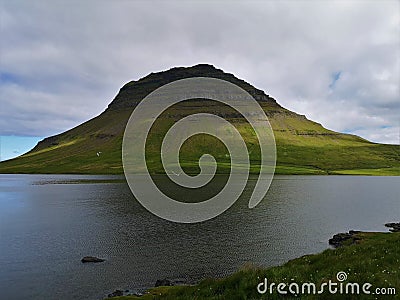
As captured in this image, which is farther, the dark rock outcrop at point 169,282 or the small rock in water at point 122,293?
the dark rock outcrop at point 169,282

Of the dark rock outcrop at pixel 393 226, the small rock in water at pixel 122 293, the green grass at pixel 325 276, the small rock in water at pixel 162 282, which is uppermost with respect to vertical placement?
the green grass at pixel 325 276

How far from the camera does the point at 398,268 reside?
16.0 metres

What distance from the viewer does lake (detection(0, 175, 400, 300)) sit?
38.6 m

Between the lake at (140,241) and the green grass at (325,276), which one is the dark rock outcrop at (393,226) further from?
the green grass at (325,276)

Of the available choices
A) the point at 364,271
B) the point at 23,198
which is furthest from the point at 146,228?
the point at 23,198

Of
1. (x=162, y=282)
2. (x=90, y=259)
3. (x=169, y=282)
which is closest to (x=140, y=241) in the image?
(x=90, y=259)

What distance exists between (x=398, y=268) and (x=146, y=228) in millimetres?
54816

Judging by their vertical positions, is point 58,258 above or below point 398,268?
below

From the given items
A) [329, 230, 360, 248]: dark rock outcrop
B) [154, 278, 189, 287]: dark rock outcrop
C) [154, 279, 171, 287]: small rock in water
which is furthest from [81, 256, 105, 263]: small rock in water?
[329, 230, 360, 248]: dark rock outcrop

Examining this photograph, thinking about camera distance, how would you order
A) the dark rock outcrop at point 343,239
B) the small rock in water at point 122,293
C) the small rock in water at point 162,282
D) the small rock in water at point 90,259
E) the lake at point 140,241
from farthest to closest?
the dark rock outcrop at point 343,239 → the small rock in water at point 90,259 → the lake at point 140,241 → the small rock in water at point 162,282 → the small rock in water at point 122,293

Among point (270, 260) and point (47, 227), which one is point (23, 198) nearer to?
point (47, 227)

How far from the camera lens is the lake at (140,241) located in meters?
38.6

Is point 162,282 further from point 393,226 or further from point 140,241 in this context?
point 393,226

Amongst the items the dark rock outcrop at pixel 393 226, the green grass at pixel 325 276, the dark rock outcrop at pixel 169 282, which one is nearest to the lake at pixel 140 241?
the dark rock outcrop at pixel 169 282
